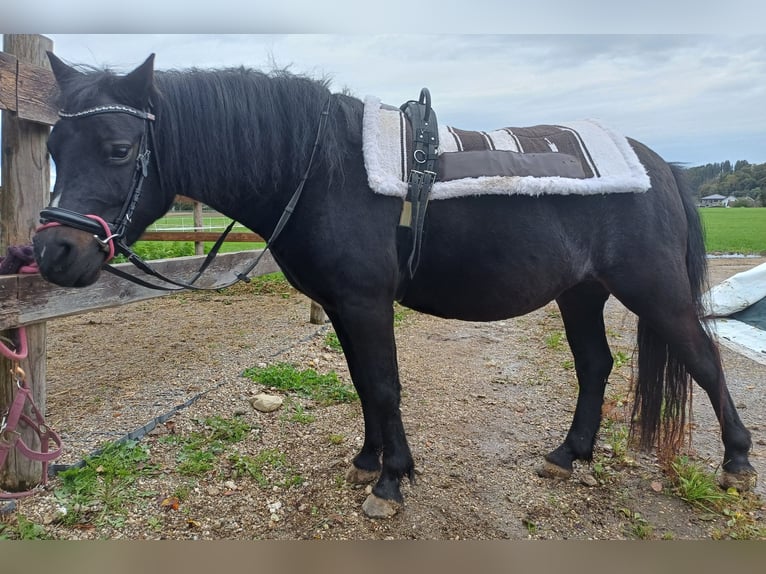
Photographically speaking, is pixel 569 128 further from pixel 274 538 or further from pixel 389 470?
pixel 274 538

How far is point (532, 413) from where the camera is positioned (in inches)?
142

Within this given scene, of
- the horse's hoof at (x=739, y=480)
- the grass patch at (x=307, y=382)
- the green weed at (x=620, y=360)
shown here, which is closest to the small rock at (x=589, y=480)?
the horse's hoof at (x=739, y=480)

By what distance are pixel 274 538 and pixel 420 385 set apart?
2194 millimetres

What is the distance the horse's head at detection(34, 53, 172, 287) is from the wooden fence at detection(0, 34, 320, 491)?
432 mm

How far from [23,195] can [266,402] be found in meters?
1.97

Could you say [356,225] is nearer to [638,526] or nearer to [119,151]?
[119,151]

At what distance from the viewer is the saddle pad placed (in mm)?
2143

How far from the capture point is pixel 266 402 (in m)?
3.45

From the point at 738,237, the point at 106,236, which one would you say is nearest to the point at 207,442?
the point at 106,236

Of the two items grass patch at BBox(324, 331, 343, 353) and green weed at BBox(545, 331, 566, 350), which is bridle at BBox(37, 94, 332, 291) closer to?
grass patch at BBox(324, 331, 343, 353)

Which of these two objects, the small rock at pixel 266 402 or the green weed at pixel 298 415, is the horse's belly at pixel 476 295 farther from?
the small rock at pixel 266 402

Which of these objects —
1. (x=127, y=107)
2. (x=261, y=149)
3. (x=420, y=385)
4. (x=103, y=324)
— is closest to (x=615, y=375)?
(x=420, y=385)

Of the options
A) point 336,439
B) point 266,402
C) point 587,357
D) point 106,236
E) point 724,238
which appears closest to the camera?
point 106,236

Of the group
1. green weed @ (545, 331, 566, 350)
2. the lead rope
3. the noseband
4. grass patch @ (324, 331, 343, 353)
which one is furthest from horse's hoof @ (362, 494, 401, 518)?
green weed @ (545, 331, 566, 350)
